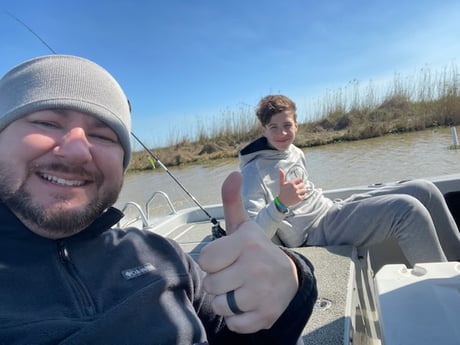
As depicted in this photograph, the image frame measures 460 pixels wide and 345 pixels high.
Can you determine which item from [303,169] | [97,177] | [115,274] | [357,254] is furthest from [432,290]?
[303,169]

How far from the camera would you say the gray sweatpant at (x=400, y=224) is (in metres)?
1.74

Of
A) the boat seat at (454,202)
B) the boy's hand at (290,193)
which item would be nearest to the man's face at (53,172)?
the boy's hand at (290,193)

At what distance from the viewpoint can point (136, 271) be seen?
929 millimetres

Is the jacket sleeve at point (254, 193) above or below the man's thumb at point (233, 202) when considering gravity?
below

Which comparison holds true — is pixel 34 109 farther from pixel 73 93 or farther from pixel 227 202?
pixel 227 202

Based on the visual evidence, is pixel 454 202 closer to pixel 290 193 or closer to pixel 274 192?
pixel 274 192

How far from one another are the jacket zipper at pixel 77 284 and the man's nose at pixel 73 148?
0.23 meters

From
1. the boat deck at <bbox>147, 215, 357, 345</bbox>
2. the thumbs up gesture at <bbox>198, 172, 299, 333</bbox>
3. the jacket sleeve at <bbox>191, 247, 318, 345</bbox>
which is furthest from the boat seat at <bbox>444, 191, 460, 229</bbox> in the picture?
the thumbs up gesture at <bbox>198, 172, 299, 333</bbox>

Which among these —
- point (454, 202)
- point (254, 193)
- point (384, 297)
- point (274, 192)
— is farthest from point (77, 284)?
point (454, 202)

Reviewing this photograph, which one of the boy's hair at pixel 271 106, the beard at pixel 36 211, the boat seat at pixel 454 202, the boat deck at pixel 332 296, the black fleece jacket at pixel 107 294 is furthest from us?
the boat seat at pixel 454 202

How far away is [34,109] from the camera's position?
0.97 metres

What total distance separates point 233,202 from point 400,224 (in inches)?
55.2

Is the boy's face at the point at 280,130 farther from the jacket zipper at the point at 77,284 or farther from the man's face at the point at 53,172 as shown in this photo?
the jacket zipper at the point at 77,284

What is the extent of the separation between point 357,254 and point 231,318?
4.90ft
